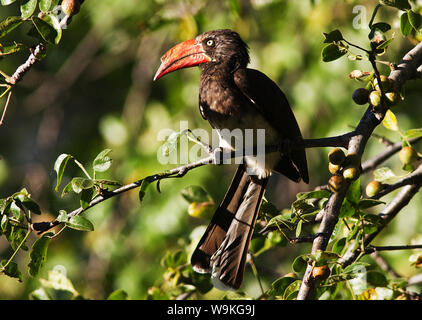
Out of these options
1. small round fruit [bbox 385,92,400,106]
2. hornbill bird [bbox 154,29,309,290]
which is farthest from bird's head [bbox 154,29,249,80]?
small round fruit [bbox 385,92,400,106]

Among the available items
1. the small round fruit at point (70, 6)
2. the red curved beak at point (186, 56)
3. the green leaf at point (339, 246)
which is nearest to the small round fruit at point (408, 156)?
the green leaf at point (339, 246)

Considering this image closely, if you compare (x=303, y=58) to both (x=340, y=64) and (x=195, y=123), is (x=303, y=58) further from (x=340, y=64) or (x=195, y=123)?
(x=195, y=123)

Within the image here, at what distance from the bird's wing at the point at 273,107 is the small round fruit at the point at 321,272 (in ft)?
3.22

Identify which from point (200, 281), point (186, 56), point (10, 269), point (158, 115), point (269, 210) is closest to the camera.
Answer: point (10, 269)

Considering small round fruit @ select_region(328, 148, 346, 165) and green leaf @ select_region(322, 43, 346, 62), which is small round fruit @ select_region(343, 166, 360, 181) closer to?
small round fruit @ select_region(328, 148, 346, 165)

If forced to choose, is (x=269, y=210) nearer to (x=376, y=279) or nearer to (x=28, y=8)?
(x=376, y=279)

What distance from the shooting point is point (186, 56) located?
9.89 feet

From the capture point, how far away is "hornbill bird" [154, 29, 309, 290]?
2408 millimetres

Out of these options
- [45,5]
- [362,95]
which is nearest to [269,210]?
[362,95]

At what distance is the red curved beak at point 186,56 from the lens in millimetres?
2912

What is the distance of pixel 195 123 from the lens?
13.4ft

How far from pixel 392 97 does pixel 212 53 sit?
139 centimetres

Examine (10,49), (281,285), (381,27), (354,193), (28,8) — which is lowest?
(281,285)
